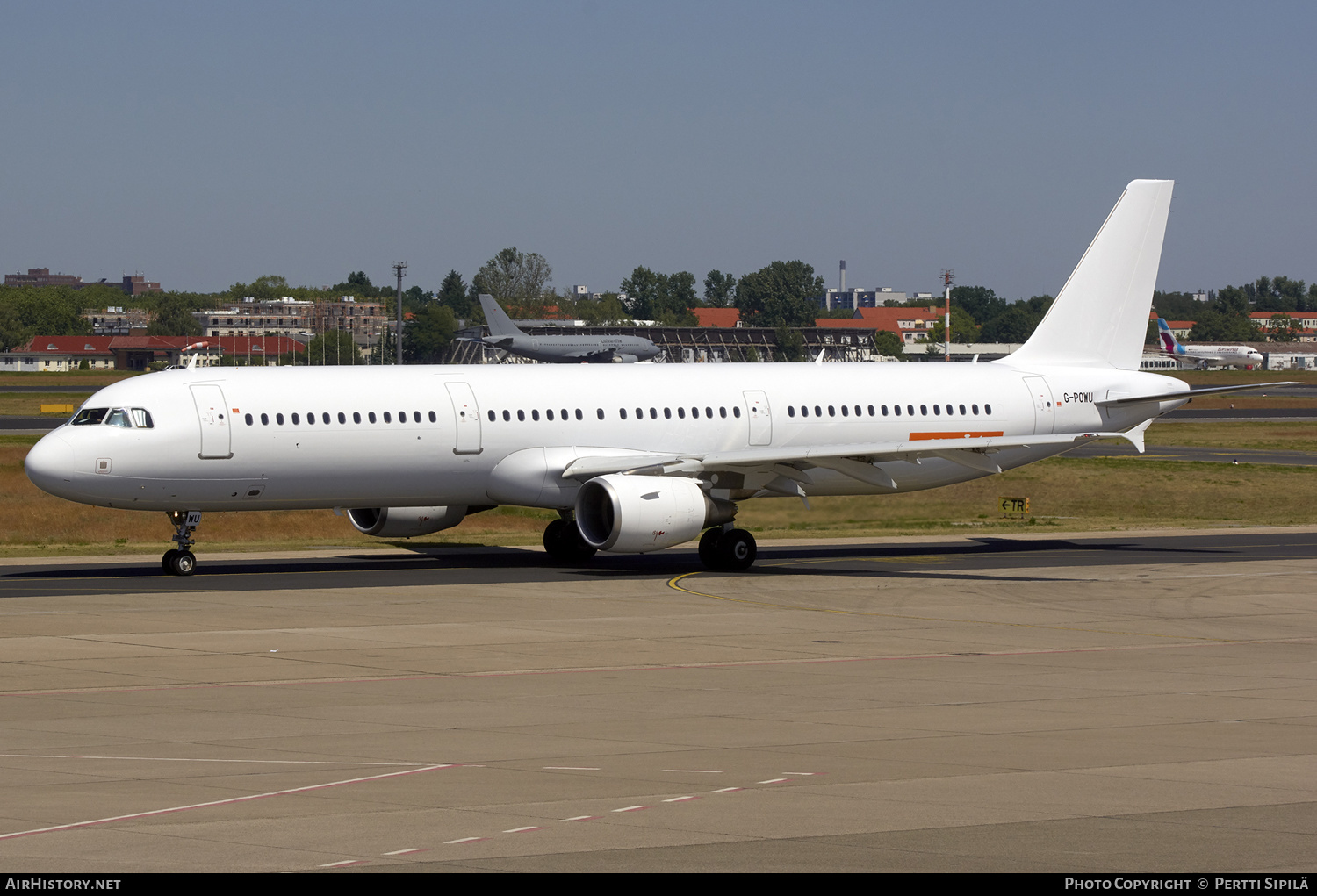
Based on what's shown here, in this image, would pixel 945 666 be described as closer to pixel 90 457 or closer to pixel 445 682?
pixel 445 682

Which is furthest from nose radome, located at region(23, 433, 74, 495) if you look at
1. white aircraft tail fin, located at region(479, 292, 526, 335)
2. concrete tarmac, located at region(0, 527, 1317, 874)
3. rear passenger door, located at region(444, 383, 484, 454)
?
white aircraft tail fin, located at region(479, 292, 526, 335)

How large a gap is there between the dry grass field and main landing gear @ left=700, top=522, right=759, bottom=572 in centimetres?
387

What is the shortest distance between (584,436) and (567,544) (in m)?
2.96

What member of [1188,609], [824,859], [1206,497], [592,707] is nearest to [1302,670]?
[1188,609]

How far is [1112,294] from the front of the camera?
46.4 m

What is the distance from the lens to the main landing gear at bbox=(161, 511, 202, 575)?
36.3 metres

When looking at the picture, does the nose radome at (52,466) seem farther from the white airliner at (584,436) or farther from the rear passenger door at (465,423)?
the rear passenger door at (465,423)

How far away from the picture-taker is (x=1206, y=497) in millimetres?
61375

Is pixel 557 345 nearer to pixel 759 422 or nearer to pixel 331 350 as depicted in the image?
pixel 331 350

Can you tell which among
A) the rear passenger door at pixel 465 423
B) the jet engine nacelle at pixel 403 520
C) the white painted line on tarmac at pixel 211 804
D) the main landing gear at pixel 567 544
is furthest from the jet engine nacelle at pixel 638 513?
the white painted line on tarmac at pixel 211 804

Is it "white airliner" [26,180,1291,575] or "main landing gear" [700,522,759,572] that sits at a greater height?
"white airliner" [26,180,1291,575]

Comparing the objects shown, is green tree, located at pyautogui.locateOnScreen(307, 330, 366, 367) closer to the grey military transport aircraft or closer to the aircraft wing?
the grey military transport aircraft

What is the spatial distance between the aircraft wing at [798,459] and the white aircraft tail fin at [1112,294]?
24.2 feet

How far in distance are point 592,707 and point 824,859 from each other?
833 cm
